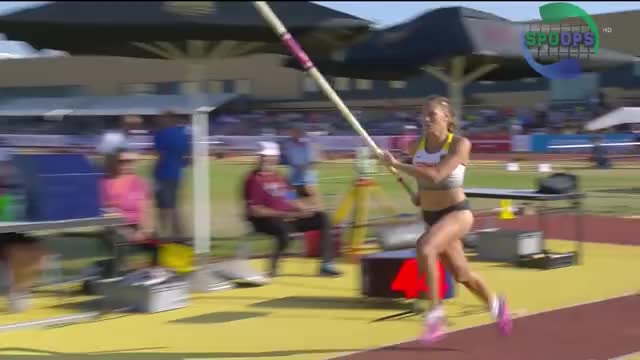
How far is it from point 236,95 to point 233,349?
3095 millimetres

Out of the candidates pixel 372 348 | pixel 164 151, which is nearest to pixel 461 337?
pixel 372 348

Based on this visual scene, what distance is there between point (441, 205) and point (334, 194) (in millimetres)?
12212

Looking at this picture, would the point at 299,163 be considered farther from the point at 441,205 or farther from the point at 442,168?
the point at 442,168

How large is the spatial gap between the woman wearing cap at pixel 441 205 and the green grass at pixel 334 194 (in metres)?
4.67

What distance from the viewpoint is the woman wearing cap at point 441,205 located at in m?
6.48

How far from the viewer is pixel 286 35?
19.1 feet

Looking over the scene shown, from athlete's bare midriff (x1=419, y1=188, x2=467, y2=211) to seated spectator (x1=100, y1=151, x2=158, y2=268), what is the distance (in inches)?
128

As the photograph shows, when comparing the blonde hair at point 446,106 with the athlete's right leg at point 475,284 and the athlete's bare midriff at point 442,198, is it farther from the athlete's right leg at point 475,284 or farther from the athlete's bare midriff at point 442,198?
the athlete's right leg at point 475,284

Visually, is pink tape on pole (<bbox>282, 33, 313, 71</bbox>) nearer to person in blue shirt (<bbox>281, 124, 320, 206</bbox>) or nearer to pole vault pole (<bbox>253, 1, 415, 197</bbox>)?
pole vault pole (<bbox>253, 1, 415, 197</bbox>)

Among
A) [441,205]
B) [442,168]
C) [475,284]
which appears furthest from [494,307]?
[442,168]

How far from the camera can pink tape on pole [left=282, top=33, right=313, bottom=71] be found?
5887mm

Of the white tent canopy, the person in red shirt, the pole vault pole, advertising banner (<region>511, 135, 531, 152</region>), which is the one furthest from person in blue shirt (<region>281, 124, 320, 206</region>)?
advertising banner (<region>511, 135, 531, 152</region>)

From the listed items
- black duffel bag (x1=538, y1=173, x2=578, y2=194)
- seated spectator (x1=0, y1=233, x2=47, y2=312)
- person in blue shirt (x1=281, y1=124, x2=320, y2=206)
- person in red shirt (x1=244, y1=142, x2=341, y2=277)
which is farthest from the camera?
person in blue shirt (x1=281, y1=124, x2=320, y2=206)

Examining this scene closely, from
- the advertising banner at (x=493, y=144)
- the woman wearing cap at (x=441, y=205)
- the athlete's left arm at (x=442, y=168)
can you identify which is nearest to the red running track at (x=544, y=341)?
the woman wearing cap at (x=441, y=205)
